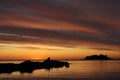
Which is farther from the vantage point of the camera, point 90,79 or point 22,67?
point 22,67

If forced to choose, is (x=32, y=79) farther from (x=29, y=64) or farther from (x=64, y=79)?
(x=29, y=64)

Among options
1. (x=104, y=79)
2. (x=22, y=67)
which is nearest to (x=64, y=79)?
(x=104, y=79)

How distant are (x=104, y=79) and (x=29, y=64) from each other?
232ft

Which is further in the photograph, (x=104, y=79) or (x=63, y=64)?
(x=63, y=64)

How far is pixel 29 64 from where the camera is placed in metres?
138

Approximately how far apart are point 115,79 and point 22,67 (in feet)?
209

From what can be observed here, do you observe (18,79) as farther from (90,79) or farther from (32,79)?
(90,79)

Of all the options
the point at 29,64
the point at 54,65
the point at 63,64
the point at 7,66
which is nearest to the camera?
the point at 7,66

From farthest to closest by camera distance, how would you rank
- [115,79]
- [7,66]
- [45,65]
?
1. [45,65]
2. [7,66]
3. [115,79]

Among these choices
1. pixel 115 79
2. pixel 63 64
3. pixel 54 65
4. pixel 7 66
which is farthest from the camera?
pixel 63 64

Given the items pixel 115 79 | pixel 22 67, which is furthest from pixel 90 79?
pixel 22 67

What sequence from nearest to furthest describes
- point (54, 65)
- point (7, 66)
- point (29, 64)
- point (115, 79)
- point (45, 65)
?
point (115, 79), point (7, 66), point (29, 64), point (45, 65), point (54, 65)

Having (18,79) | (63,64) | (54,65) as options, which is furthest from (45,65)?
(18,79)

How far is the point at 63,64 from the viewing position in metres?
182
